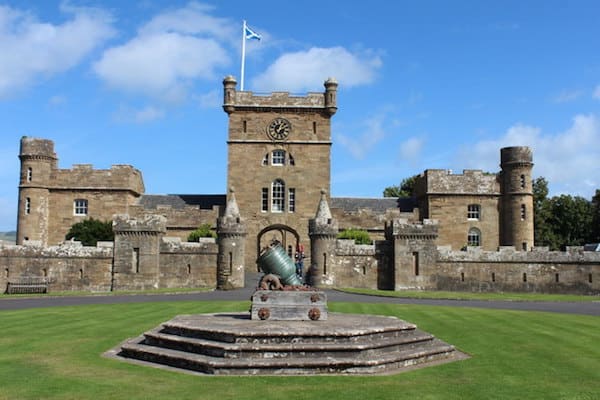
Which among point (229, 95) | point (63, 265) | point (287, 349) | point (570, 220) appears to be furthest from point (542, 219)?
point (287, 349)

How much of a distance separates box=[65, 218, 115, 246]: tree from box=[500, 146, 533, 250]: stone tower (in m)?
32.6

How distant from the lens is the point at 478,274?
130 feet

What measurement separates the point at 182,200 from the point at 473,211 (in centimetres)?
2615

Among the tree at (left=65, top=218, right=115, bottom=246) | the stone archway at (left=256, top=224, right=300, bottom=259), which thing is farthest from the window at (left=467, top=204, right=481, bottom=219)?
the tree at (left=65, top=218, right=115, bottom=246)

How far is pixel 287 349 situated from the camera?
40.4 ft

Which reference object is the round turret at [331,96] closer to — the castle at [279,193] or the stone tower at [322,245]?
the castle at [279,193]

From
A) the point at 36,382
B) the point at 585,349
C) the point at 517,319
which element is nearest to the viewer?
the point at 36,382

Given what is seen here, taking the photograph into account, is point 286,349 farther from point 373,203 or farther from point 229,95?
point 373,203

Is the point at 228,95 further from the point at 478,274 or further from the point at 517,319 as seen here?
the point at 517,319

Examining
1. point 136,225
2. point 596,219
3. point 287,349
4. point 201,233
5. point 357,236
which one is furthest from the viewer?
point 596,219

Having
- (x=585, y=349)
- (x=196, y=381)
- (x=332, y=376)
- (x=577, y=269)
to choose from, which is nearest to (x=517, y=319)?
(x=585, y=349)

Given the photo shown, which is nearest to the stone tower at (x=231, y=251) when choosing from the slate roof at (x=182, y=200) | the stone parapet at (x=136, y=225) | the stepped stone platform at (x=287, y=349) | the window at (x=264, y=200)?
the stone parapet at (x=136, y=225)

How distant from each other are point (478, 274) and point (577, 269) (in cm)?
634

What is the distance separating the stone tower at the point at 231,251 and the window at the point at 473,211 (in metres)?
23.8
